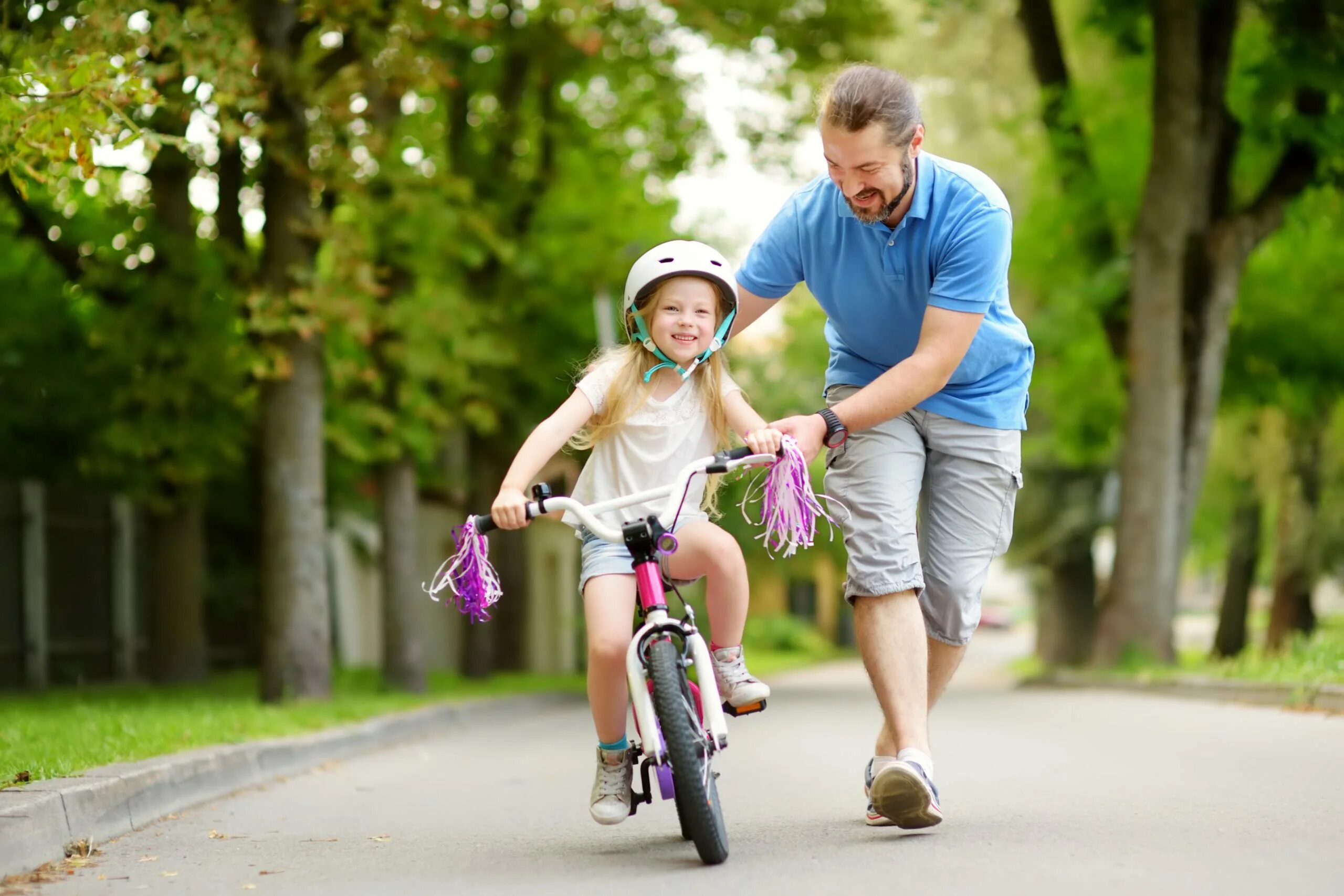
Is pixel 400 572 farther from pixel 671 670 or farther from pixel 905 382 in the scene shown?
pixel 671 670

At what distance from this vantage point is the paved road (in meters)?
4.61

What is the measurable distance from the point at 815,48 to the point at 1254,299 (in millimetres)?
6072

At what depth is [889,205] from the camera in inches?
207

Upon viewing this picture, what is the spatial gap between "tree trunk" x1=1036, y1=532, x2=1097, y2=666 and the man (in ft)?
84.3

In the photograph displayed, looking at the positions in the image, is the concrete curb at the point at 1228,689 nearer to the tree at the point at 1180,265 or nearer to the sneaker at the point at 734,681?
the tree at the point at 1180,265

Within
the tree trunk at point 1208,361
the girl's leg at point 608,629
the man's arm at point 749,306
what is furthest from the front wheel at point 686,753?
the tree trunk at point 1208,361

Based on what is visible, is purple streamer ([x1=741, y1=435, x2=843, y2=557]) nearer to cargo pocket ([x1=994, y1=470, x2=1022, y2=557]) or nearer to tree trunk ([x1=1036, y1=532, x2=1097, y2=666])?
cargo pocket ([x1=994, y1=470, x2=1022, y2=557])

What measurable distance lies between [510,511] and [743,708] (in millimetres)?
987

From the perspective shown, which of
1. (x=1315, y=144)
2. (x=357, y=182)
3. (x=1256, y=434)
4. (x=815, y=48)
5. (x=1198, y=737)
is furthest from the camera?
(x=1256, y=434)

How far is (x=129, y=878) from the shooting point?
17.0 feet

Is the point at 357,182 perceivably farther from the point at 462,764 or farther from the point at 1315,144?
the point at 1315,144

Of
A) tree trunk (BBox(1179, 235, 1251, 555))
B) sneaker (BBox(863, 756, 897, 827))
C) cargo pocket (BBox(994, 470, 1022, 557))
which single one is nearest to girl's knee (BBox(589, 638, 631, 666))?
sneaker (BBox(863, 756, 897, 827))

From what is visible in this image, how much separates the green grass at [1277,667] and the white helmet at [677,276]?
666 cm

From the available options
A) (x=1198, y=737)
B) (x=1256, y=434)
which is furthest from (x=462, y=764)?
(x=1256, y=434)
